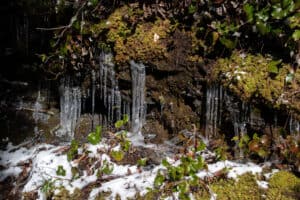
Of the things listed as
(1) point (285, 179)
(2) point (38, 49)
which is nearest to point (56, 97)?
(2) point (38, 49)

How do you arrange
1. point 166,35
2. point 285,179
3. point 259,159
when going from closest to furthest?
point 285,179 → point 259,159 → point 166,35

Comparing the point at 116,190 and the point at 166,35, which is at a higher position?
the point at 166,35

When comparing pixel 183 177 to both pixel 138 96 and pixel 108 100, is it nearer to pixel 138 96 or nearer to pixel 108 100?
pixel 138 96

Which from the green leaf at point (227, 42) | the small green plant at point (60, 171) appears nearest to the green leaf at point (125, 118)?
the small green plant at point (60, 171)

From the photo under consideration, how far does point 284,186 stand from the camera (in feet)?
11.6

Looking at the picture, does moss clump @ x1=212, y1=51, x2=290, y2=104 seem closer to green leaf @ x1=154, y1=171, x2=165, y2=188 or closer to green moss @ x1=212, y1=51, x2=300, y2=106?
green moss @ x1=212, y1=51, x2=300, y2=106

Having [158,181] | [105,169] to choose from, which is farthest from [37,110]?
[158,181]

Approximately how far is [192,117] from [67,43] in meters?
→ 1.86

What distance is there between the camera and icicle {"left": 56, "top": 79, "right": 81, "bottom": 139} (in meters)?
5.08

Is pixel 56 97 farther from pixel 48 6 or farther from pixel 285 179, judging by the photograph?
pixel 285 179

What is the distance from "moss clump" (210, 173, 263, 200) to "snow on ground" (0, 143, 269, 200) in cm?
9

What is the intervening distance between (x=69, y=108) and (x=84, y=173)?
123cm

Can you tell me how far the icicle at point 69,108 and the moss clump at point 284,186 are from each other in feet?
9.13

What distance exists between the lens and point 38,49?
530 cm
